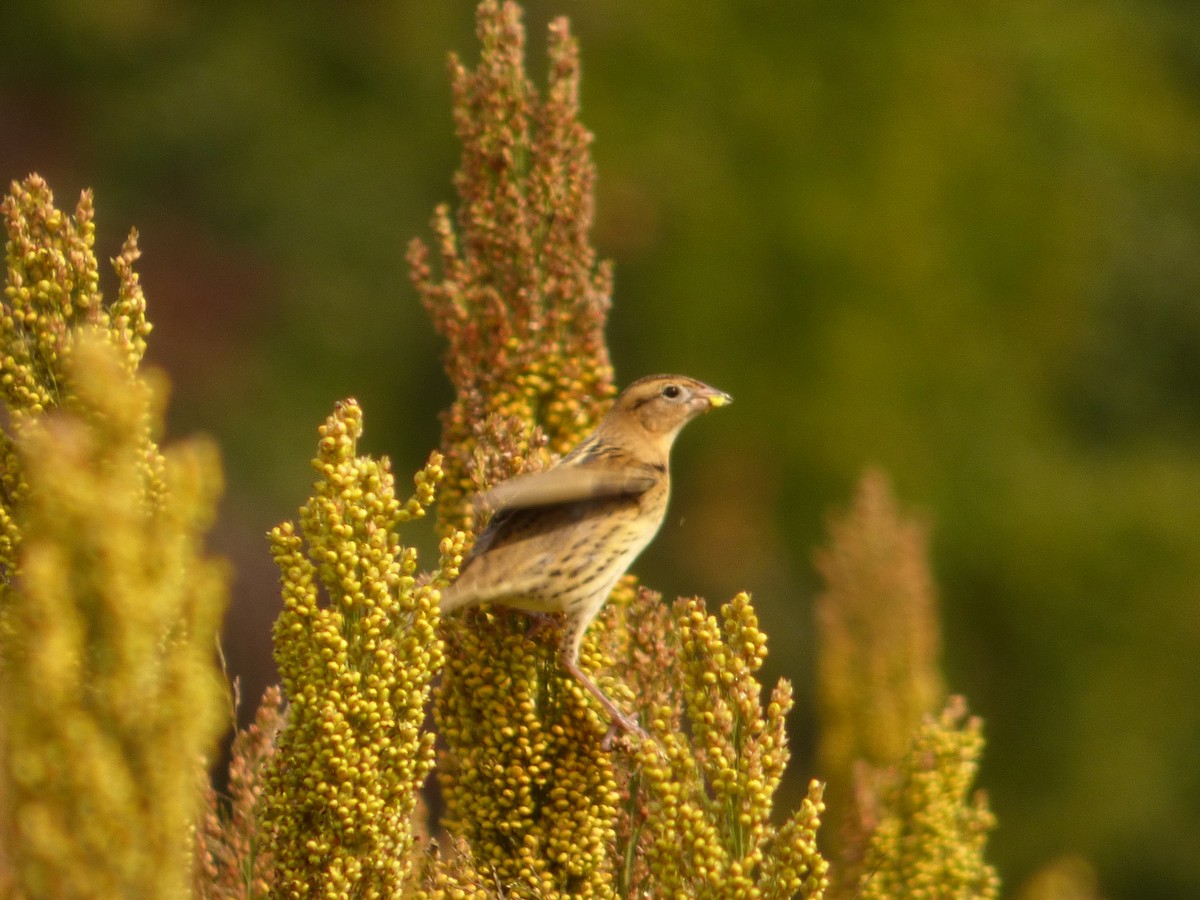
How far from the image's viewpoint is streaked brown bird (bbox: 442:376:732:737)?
3.69m

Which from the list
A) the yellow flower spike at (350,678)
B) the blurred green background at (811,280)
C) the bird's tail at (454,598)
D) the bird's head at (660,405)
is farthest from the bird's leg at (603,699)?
the blurred green background at (811,280)

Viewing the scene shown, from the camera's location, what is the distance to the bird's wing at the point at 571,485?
139 inches

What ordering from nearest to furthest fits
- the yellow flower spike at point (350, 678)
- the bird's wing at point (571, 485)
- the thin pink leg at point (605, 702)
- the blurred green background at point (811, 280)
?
the yellow flower spike at point (350, 678) → the thin pink leg at point (605, 702) → the bird's wing at point (571, 485) → the blurred green background at point (811, 280)

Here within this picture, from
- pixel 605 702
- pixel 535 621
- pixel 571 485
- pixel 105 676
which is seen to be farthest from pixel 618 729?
pixel 105 676

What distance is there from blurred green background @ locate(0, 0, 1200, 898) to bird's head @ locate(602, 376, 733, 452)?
27.7 feet

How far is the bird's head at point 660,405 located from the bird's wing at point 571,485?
200 millimetres

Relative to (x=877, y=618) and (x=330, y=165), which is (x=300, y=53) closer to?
(x=330, y=165)

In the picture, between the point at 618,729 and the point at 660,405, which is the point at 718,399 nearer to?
the point at 660,405

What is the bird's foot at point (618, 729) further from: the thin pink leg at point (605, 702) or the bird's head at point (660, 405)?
the bird's head at point (660, 405)

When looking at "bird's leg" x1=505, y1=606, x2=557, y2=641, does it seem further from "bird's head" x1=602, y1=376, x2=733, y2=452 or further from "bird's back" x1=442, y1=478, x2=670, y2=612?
"bird's head" x1=602, y1=376, x2=733, y2=452

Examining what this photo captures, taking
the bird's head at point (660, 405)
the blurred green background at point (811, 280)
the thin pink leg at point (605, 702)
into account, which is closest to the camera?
the thin pink leg at point (605, 702)

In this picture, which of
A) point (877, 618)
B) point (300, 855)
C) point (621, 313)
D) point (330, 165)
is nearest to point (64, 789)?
point (300, 855)

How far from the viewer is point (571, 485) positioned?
3.76m

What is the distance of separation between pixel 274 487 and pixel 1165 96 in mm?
12237
